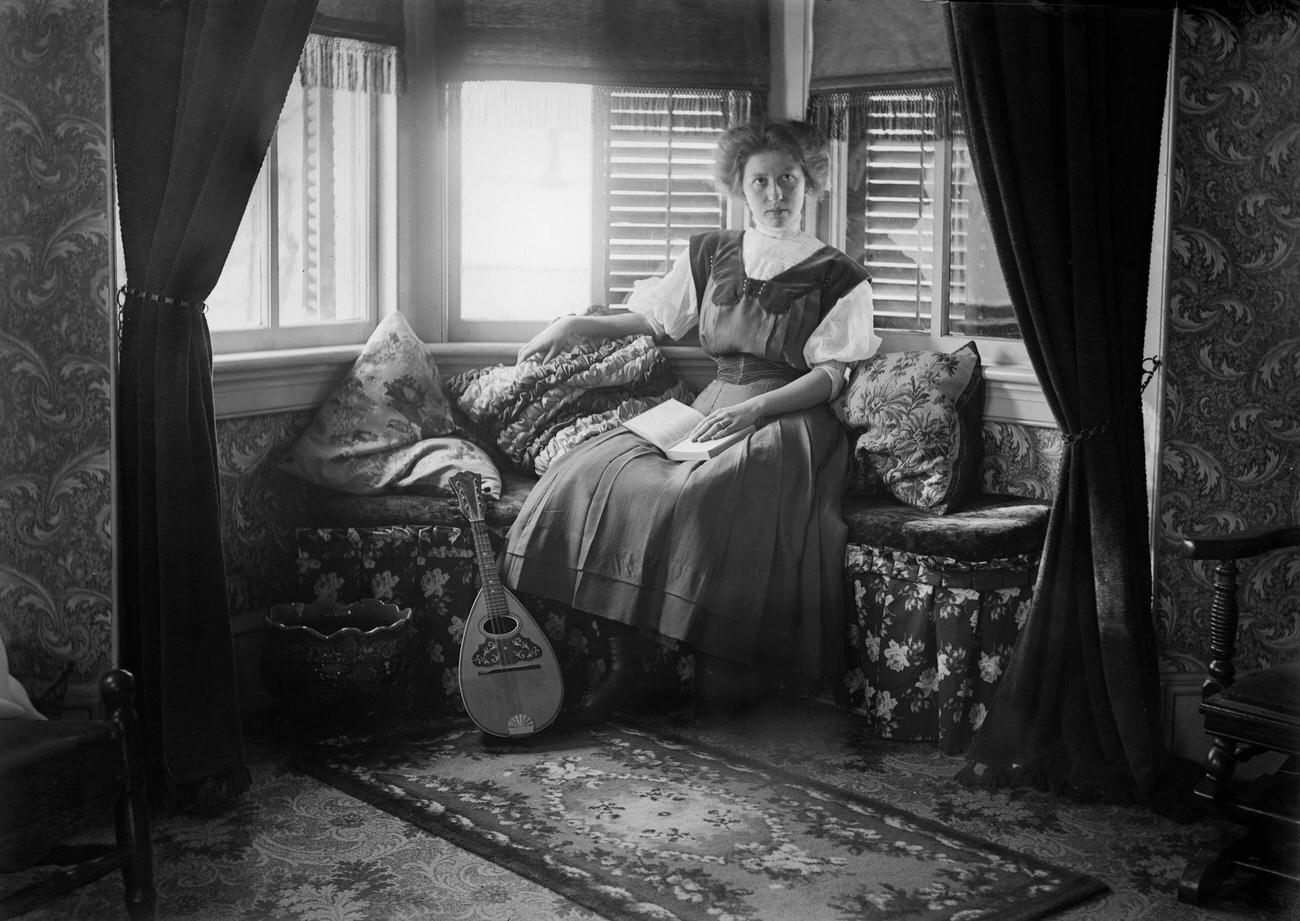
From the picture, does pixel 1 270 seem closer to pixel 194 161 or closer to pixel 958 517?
pixel 194 161

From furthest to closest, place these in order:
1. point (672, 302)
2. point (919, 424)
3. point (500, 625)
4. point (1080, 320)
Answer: point (672, 302), point (919, 424), point (500, 625), point (1080, 320)

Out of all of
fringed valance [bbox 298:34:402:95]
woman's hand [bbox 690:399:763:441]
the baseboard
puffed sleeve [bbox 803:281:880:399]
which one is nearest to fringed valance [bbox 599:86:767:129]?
fringed valance [bbox 298:34:402:95]

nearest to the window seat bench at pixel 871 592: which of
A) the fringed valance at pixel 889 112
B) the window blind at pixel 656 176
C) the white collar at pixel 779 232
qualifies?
the white collar at pixel 779 232

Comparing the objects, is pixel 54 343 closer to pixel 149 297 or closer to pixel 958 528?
pixel 149 297

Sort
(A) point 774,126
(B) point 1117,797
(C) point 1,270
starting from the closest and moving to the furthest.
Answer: (C) point 1,270, (B) point 1117,797, (A) point 774,126

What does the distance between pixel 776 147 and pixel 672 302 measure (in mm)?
573

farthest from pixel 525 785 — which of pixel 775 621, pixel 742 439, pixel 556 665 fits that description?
pixel 742 439

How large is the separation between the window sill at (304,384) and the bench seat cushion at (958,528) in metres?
0.28

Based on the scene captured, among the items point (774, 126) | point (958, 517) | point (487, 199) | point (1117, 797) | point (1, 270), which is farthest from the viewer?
point (487, 199)

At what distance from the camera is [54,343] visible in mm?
2871

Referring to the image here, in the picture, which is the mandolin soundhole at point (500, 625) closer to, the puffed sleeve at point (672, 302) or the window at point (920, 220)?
the puffed sleeve at point (672, 302)

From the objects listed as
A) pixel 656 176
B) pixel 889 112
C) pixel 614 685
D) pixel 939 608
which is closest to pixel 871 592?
pixel 939 608

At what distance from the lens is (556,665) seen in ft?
11.8

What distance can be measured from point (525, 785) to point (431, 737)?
454 mm
